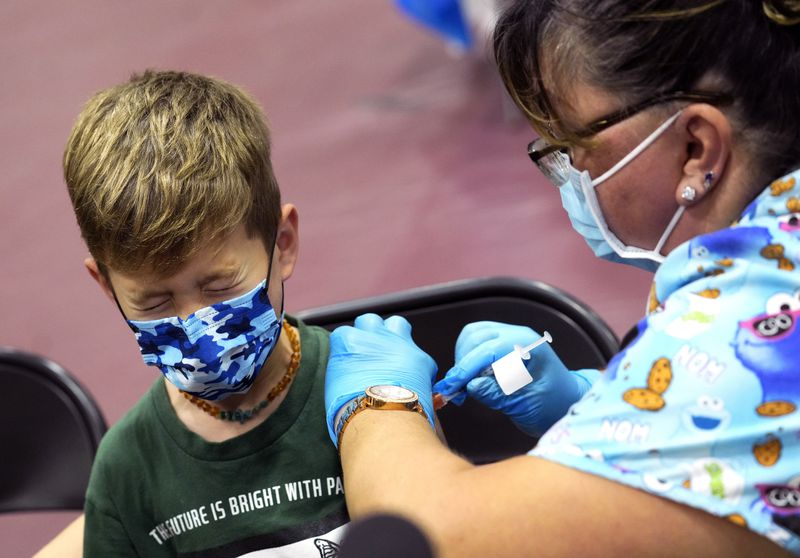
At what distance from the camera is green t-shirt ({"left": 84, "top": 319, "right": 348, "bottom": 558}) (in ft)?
4.44

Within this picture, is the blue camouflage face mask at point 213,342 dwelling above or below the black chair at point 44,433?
above

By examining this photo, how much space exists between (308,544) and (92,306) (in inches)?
93.2

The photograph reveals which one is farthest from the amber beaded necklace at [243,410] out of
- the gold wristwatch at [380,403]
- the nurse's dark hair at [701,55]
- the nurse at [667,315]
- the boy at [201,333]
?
the nurse's dark hair at [701,55]

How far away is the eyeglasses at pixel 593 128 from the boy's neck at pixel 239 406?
45 cm

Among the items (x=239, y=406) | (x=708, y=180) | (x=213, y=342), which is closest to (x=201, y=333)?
(x=213, y=342)

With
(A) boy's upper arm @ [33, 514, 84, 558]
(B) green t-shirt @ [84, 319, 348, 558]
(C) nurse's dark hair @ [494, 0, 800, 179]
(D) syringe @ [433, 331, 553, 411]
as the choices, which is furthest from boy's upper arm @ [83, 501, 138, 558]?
(C) nurse's dark hair @ [494, 0, 800, 179]

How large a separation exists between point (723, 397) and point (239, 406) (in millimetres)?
689

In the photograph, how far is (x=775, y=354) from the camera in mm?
938

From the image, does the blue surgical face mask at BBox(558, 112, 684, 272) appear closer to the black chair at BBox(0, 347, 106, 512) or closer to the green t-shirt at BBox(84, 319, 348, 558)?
the green t-shirt at BBox(84, 319, 348, 558)

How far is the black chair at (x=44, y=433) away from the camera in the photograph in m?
1.79

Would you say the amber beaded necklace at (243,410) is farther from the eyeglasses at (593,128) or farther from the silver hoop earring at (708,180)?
the silver hoop earring at (708,180)

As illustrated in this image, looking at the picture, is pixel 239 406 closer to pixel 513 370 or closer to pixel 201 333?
pixel 201 333

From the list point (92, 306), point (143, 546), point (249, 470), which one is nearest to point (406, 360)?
point (249, 470)

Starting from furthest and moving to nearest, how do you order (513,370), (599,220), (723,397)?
(513,370)
(599,220)
(723,397)
